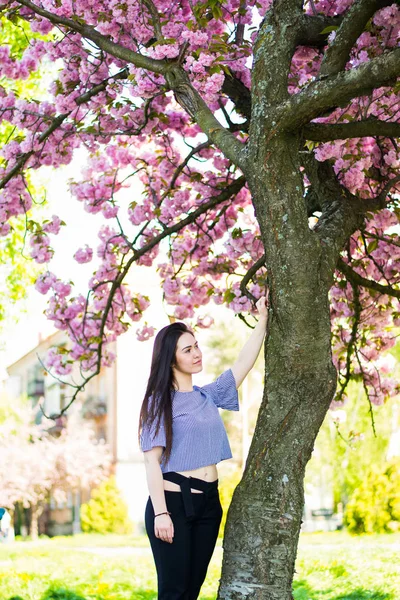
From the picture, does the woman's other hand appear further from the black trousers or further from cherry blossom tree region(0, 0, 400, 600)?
cherry blossom tree region(0, 0, 400, 600)

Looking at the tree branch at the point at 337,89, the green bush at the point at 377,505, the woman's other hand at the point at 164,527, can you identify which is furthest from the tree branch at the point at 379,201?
the green bush at the point at 377,505

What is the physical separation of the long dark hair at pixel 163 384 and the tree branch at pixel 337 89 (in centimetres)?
102

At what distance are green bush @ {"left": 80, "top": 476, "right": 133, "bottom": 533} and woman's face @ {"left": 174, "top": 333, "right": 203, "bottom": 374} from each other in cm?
1901

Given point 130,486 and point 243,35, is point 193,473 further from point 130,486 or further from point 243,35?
point 130,486

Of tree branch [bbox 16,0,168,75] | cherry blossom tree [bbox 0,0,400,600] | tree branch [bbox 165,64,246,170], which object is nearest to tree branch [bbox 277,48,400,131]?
cherry blossom tree [bbox 0,0,400,600]

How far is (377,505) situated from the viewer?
12.7 metres

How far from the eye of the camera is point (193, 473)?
3.61 metres

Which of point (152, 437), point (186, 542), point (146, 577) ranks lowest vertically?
point (146, 577)

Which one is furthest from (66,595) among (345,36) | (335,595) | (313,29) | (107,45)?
(345,36)

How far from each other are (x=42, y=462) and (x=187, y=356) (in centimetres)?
2320

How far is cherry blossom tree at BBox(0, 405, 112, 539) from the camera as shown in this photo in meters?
25.5

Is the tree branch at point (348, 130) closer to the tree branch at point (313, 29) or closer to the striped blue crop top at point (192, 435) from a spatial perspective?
the tree branch at point (313, 29)

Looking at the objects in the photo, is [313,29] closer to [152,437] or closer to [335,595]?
[152,437]

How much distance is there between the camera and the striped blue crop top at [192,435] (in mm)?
3600
